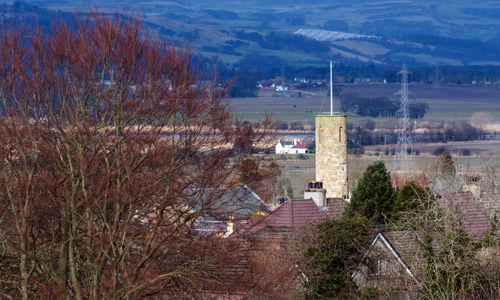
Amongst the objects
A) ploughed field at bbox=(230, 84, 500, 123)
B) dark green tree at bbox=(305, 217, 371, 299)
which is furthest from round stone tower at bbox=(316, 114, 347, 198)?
ploughed field at bbox=(230, 84, 500, 123)

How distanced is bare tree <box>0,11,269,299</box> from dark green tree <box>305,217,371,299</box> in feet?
15.3

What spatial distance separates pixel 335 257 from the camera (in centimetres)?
2505

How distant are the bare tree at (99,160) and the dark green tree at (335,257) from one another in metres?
4.65

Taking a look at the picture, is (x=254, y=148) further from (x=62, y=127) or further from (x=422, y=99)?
(x=422, y=99)

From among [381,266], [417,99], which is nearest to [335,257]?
[381,266]

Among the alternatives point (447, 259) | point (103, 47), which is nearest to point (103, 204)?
point (103, 47)

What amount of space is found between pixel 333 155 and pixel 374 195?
41.1 feet

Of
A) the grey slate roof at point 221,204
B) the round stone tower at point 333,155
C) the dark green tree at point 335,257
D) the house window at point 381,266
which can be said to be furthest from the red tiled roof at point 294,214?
the round stone tower at point 333,155

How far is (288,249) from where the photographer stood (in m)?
26.3

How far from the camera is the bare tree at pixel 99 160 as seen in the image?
58.5 feet

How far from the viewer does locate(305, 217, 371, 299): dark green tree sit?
24094 mm

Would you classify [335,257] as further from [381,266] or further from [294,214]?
[294,214]

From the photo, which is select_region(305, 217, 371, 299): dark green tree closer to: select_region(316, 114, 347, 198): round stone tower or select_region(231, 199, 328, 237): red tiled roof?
select_region(231, 199, 328, 237): red tiled roof

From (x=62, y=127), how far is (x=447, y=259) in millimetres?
8483
